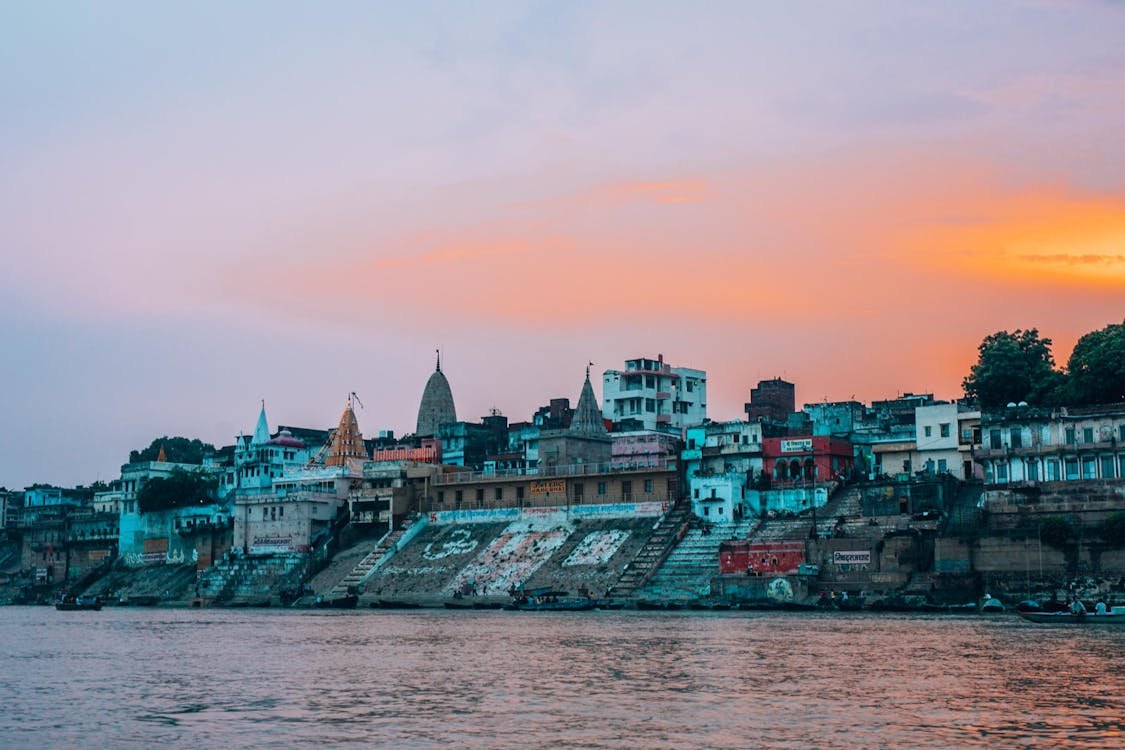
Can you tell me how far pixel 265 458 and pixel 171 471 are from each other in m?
8.28

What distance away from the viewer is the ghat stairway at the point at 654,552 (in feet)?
276

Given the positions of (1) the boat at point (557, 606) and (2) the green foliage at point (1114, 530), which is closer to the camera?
(2) the green foliage at point (1114, 530)

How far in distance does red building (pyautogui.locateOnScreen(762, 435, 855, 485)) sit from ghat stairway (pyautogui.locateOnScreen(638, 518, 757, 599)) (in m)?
5.05

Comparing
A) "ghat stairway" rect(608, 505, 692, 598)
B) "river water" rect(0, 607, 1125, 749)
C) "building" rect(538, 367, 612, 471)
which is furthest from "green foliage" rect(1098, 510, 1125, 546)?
"building" rect(538, 367, 612, 471)

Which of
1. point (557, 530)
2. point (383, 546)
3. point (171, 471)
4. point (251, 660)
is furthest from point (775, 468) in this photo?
point (171, 471)

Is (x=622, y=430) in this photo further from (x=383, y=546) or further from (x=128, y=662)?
(x=128, y=662)

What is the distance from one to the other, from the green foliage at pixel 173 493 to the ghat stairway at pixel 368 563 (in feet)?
79.0

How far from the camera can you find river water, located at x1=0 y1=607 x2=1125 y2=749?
30000 millimetres

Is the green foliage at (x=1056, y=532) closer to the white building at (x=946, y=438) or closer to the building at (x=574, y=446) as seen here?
the white building at (x=946, y=438)

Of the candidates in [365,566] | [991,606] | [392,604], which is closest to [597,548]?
[392,604]

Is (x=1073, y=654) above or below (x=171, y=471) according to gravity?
below

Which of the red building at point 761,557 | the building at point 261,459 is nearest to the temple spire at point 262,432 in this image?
the building at point 261,459

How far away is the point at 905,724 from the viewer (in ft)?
102

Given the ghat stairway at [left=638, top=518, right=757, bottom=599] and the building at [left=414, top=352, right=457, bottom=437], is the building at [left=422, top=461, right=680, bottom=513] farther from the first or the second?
the building at [left=414, top=352, right=457, bottom=437]
